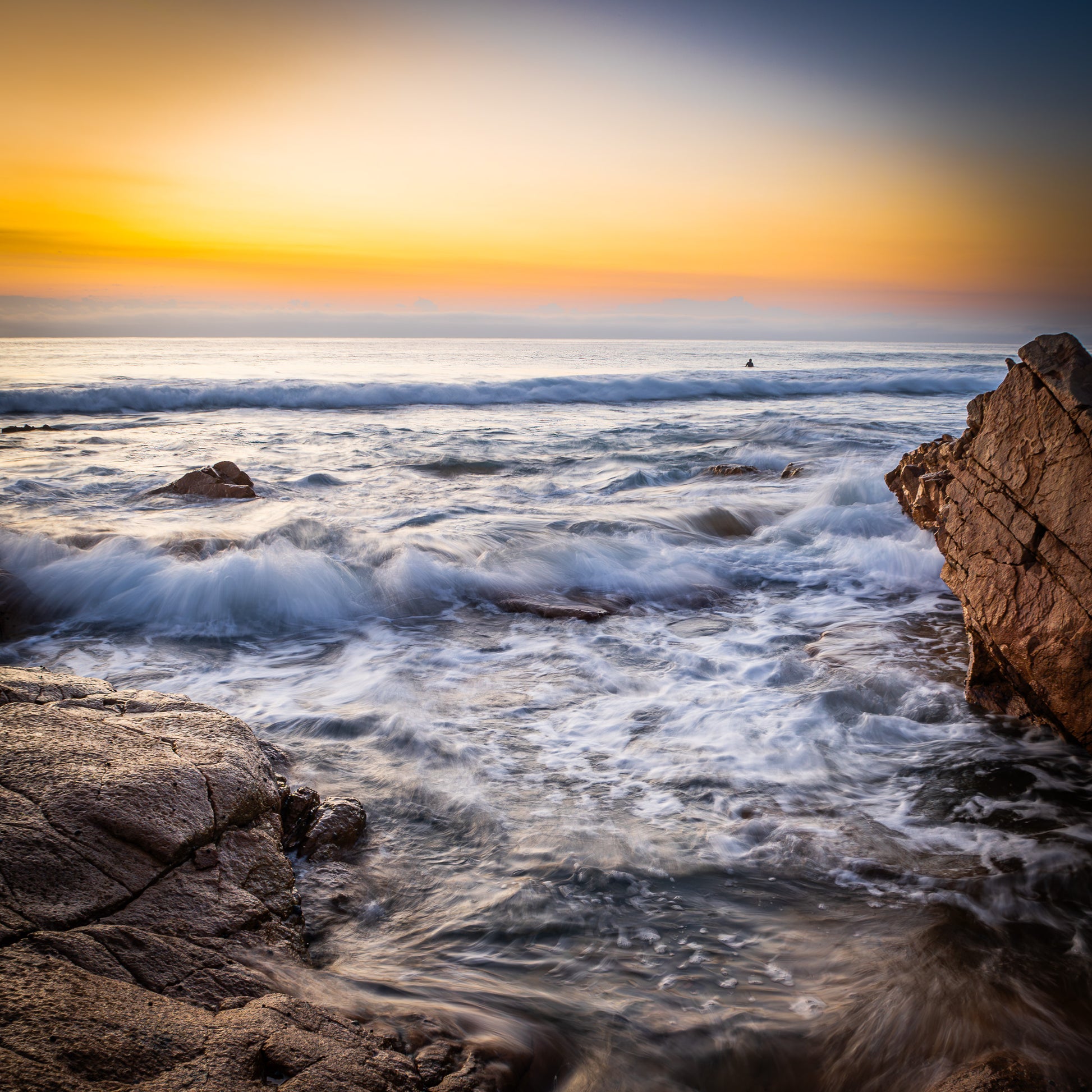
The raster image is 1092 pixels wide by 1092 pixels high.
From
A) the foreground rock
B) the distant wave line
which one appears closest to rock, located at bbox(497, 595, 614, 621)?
the foreground rock

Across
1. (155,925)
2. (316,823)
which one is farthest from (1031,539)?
(155,925)

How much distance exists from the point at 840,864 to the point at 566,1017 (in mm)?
1660

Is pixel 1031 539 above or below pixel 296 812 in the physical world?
above

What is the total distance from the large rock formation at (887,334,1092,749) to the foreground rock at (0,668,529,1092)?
3.73 metres

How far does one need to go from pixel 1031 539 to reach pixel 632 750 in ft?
9.23

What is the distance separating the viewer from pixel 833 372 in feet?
133

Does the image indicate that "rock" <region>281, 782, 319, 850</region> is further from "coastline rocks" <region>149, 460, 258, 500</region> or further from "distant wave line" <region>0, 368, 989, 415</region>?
"distant wave line" <region>0, 368, 989, 415</region>

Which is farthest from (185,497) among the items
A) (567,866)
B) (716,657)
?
(567,866)

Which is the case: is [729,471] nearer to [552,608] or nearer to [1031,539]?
[552,608]

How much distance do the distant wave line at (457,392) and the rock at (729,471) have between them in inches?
605

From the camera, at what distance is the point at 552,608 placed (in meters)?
7.38

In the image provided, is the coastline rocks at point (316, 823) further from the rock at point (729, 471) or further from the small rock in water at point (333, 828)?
the rock at point (729, 471)

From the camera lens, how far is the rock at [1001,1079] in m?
2.27

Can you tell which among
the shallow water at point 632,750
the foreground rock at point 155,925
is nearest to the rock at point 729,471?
the shallow water at point 632,750
